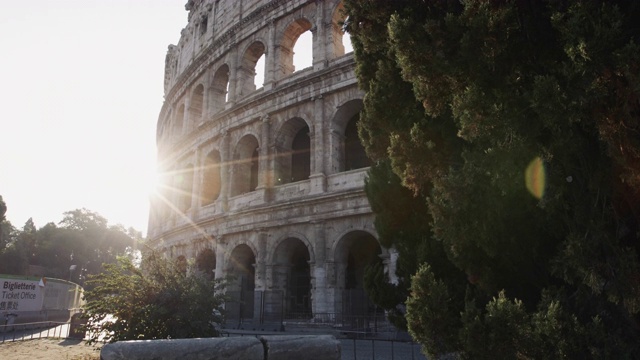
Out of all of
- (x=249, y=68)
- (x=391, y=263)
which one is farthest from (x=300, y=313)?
(x=249, y=68)

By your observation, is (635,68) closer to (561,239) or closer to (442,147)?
(561,239)

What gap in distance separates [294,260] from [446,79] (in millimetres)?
12267

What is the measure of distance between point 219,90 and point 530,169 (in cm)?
1727

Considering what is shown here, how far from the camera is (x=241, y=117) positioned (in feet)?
56.6

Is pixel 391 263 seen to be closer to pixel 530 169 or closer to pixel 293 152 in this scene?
pixel 293 152

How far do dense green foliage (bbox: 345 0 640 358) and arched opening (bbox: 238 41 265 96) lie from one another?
13.2 metres

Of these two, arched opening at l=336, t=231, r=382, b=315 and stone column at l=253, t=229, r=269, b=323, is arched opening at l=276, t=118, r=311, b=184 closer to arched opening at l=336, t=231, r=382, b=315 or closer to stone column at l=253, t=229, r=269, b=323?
stone column at l=253, t=229, r=269, b=323

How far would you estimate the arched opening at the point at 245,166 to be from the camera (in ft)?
56.4

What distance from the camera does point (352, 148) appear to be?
1541 cm

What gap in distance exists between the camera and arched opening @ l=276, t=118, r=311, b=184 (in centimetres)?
1606

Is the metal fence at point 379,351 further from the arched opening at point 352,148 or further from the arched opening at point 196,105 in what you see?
the arched opening at point 196,105

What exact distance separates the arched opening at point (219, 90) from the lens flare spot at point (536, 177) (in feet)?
54.5

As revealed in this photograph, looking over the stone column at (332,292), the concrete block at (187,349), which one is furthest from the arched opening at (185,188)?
the concrete block at (187,349)

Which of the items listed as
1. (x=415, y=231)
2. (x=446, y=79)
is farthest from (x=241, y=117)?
(x=446, y=79)
